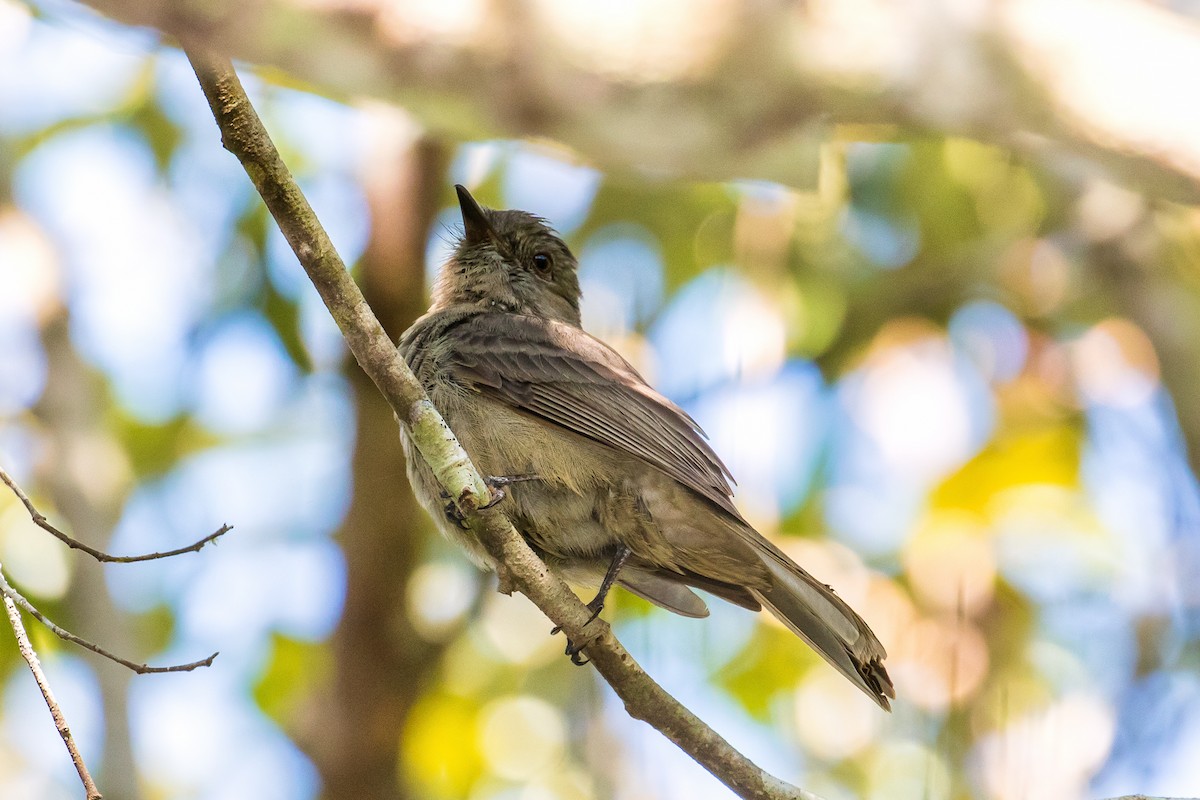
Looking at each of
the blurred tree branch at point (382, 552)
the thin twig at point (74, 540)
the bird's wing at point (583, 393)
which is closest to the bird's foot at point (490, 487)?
the bird's wing at point (583, 393)

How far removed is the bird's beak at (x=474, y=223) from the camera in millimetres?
5973

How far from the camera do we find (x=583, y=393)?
5176 millimetres

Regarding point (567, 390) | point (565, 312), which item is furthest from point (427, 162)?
point (567, 390)

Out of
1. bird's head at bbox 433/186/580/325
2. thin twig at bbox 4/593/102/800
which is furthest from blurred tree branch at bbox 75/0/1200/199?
thin twig at bbox 4/593/102/800

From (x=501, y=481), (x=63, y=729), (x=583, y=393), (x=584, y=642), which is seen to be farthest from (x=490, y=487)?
(x=63, y=729)

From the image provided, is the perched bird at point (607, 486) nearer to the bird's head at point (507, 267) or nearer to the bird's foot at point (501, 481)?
the bird's foot at point (501, 481)

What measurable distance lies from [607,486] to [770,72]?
66.5 inches

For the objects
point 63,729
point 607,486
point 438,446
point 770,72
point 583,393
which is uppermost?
point 770,72

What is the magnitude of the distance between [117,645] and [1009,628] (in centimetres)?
477

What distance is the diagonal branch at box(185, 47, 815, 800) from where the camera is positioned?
11.6ft

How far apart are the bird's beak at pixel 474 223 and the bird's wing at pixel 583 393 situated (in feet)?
2.31

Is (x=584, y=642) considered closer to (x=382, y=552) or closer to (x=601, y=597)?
(x=601, y=597)

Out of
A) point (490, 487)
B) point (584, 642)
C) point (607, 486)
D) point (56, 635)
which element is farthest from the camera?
point (607, 486)

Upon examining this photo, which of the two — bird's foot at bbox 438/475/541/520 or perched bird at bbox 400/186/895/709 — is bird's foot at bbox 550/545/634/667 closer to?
perched bird at bbox 400/186/895/709
